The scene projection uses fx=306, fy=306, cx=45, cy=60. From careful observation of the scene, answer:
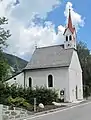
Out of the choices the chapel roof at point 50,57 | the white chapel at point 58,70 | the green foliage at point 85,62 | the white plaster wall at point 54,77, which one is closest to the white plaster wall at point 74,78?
the white chapel at point 58,70

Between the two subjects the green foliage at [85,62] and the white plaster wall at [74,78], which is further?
the green foliage at [85,62]

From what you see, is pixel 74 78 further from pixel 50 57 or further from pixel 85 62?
pixel 85 62

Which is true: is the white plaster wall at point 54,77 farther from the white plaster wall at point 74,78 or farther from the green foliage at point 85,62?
the green foliage at point 85,62

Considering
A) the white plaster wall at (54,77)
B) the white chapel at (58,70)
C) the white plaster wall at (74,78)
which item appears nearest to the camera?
the white plaster wall at (54,77)

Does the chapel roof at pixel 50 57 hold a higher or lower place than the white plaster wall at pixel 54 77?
higher

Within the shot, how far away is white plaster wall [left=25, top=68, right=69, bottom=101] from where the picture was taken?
56250mm

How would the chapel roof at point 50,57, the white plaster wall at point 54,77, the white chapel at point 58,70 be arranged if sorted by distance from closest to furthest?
the white plaster wall at point 54,77
the white chapel at point 58,70
the chapel roof at point 50,57

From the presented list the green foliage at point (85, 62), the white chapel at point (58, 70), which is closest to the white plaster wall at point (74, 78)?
the white chapel at point (58, 70)

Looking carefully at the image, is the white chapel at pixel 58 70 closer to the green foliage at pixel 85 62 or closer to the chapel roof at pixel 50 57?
the chapel roof at pixel 50 57

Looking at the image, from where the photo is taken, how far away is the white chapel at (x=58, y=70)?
5647cm

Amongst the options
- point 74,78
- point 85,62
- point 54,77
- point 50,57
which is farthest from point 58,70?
point 85,62

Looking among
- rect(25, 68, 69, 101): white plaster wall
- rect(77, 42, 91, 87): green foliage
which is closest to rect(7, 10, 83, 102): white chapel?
rect(25, 68, 69, 101): white plaster wall

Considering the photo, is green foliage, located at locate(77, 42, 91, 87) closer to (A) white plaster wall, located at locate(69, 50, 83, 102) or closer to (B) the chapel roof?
(A) white plaster wall, located at locate(69, 50, 83, 102)

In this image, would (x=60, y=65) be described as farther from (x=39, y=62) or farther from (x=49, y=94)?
(x=49, y=94)
